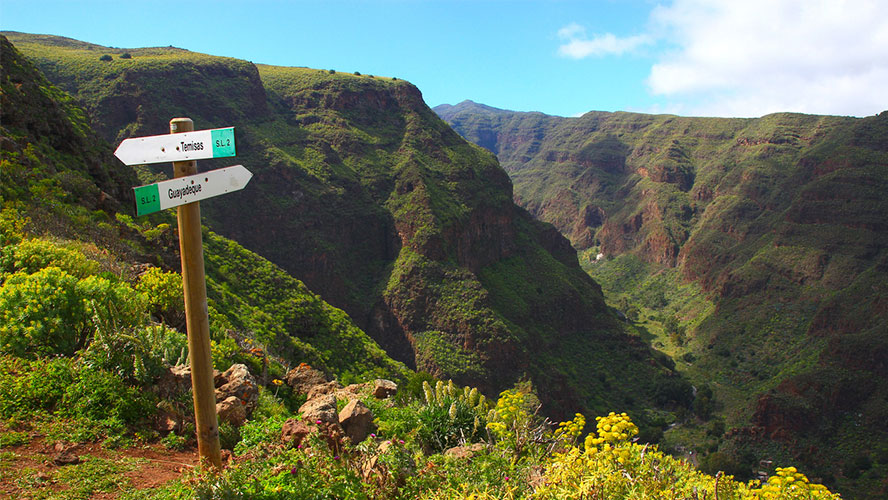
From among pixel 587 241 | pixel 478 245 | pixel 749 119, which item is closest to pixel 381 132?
pixel 478 245

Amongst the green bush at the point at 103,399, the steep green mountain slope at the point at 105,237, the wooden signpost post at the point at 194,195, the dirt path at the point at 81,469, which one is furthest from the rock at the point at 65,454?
the steep green mountain slope at the point at 105,237

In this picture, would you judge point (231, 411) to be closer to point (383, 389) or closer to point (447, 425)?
point (447, 425)

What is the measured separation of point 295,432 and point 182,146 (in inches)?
169

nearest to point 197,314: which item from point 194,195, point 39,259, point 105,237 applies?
point 194,195

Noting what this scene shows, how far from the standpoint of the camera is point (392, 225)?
57.4m

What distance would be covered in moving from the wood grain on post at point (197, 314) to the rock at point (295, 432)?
3.79 feet

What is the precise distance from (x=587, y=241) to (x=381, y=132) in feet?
259

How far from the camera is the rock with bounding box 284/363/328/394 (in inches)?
464

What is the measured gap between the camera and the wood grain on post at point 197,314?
6.07 m

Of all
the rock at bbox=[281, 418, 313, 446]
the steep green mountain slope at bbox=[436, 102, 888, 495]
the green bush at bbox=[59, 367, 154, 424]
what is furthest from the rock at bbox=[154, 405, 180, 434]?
the steep green mountain slope at bbox=[436, 102, 888, 495]

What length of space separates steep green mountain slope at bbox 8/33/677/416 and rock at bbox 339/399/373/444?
3683 centimetres

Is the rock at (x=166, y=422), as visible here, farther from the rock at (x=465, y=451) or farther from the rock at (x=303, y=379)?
the rock at (x=465, y=451)

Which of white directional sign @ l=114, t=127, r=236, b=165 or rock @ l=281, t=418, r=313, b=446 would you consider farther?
rock @ l=281, t=418, r=313, b=446

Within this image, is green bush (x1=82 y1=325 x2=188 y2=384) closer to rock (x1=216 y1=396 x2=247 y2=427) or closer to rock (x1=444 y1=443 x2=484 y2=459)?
rock (x1=216 y1=396 x2=247 y2=427)
